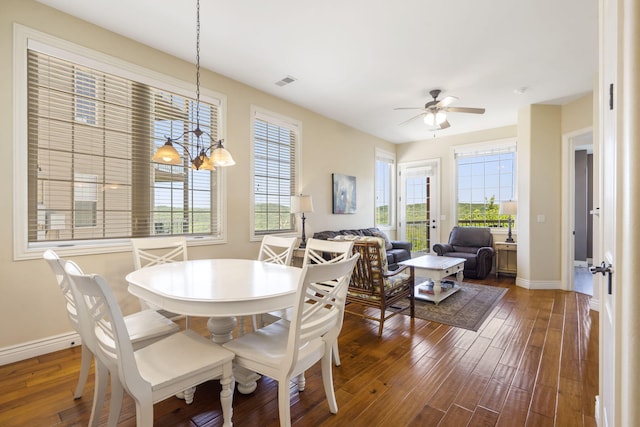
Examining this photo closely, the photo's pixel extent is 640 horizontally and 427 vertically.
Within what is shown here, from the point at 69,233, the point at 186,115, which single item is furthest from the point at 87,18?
the point at 69,233

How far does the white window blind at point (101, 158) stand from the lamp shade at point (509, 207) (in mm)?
5120

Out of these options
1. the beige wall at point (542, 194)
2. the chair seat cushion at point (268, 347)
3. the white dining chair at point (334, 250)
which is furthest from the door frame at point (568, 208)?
the chair seat cushion at point (268, 347)

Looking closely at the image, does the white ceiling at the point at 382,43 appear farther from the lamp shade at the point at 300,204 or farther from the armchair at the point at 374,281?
the armchair at the point at 374,281

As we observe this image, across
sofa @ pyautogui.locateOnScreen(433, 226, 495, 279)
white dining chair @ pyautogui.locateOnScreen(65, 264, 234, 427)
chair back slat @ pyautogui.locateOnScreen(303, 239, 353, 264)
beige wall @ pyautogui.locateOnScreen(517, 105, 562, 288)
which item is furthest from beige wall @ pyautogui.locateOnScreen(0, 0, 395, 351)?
beige wall @ pyautogui.locateOnScreen(517, 105, 562, 288)

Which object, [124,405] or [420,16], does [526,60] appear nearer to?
[420,16]

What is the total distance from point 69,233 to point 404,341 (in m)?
3.25

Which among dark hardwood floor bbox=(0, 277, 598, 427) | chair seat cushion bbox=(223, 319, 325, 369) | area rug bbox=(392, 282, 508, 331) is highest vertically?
chair seat cushion bbox=(223, 319, 325, 369)

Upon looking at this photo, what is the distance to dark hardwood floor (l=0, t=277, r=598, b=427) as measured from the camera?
1733 millimetres

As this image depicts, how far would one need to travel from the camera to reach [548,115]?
4.58 meters

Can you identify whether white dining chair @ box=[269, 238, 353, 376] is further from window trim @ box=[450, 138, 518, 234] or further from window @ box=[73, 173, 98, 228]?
window trim @ box=[450, 138, 518, 234]

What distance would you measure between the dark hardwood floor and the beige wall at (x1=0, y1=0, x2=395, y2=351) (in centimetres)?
43

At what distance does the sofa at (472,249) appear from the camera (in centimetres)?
516

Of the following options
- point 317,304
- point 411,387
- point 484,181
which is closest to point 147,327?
point 317,304

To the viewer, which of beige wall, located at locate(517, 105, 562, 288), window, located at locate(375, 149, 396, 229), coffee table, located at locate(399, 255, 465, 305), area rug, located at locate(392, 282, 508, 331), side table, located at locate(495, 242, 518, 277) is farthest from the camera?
window, located at locate(375, 149, 396, 229)
